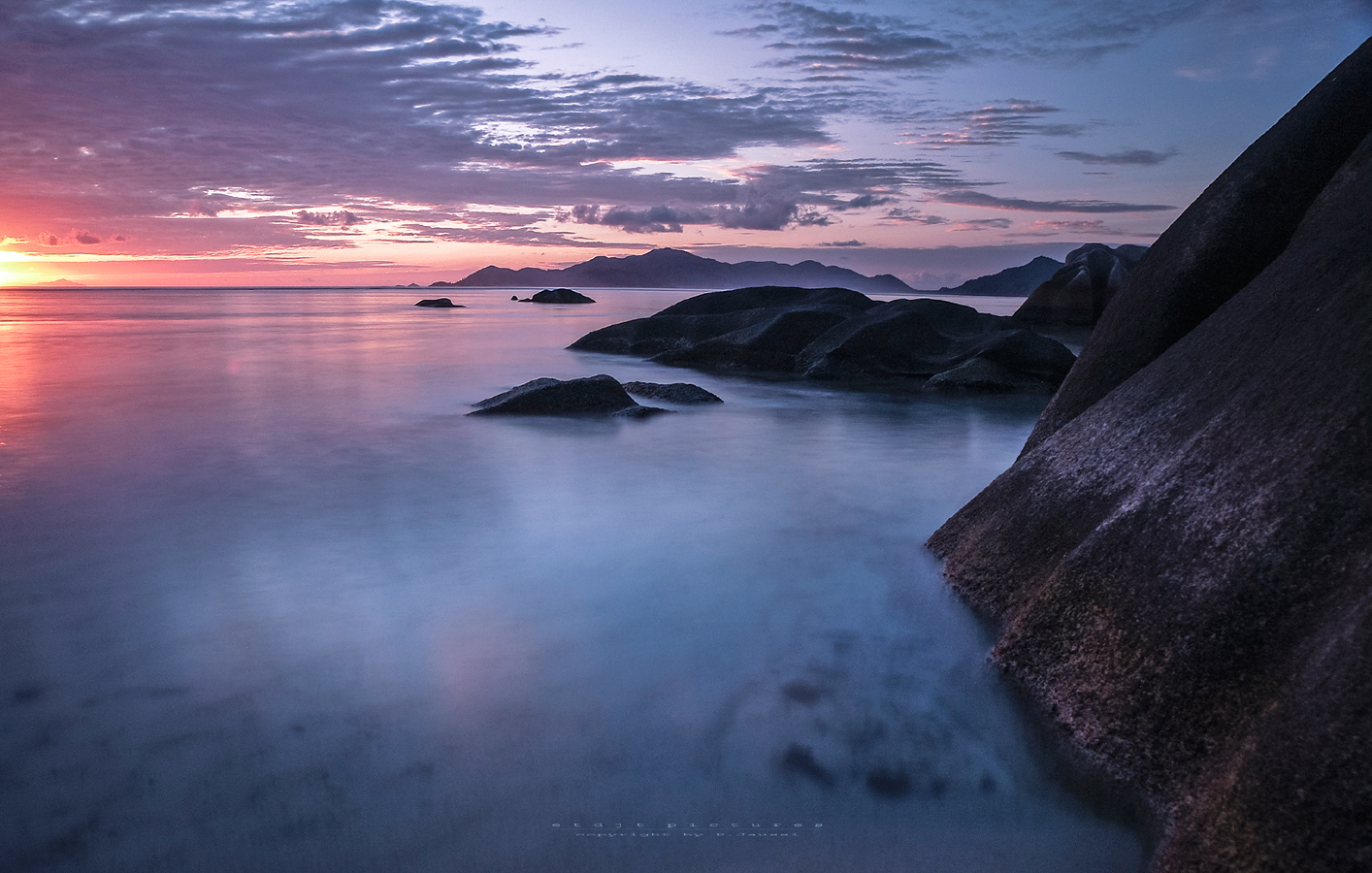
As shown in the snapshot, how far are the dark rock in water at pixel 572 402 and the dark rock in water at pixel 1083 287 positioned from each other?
31218 mm

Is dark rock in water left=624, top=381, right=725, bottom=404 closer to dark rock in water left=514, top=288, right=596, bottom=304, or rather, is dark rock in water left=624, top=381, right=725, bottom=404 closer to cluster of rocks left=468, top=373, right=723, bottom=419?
cluster of rocks left=468, top=373, right=723, bottom=419

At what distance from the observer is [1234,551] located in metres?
3.66

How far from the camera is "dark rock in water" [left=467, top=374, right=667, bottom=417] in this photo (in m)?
14.8

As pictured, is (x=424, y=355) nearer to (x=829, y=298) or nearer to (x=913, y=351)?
(x=829, y=298)

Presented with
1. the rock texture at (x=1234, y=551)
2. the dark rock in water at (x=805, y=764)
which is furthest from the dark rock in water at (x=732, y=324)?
the dark rock in water at (x=805, y=764)

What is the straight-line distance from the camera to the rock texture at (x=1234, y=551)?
2.84 meters

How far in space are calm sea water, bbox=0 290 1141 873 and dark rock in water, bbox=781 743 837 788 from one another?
0.07ft

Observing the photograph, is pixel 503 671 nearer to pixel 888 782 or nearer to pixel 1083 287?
pixel 888 782

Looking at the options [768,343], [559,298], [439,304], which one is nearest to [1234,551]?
[768,343]

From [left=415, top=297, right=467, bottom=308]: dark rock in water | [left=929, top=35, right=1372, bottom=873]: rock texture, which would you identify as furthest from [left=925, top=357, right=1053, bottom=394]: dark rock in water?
[left=415, top=297, right=467, bottom=308]: dark rock in water

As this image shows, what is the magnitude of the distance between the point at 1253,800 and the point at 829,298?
24.7m

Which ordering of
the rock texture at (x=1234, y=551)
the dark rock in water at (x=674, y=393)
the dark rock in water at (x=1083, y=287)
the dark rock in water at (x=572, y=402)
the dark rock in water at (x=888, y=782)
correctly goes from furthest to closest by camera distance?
the dark rock in water at (x=1083, y=287), the dark rock in water at (x=674, y=393), the dark rock in water at (x=572, y=402), the dark rock in water at (x=888, y=782), the rock texture at (x=1234, y=551)

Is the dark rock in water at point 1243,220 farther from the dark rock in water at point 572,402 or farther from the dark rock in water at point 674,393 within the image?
the dark rock in water at point 674,393

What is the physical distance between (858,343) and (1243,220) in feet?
50.4
